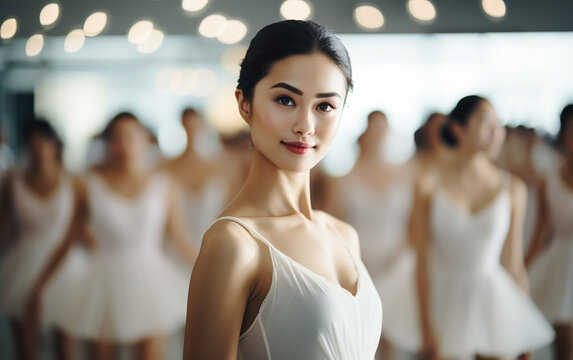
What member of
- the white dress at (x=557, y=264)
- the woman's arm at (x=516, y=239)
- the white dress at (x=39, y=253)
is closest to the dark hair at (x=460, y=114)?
the woman's arm at (x=516, y=239)

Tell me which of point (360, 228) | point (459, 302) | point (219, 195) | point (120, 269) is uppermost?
point (219, 195)

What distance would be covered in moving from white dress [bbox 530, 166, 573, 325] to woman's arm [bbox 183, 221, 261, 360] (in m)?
2.07

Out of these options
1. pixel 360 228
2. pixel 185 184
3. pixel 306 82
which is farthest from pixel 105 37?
pixel 306 82

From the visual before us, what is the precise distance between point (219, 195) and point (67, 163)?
68 cm

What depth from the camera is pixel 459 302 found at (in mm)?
2215

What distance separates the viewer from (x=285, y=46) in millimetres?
667

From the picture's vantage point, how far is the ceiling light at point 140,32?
2248mm

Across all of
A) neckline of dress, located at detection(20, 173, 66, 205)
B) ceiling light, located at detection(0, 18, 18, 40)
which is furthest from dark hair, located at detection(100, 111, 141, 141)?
ceiling light, located at detection(0, 18, 18, 40)

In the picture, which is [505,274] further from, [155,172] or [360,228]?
[155,172]

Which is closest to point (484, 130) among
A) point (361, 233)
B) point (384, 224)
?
point (384, 224)

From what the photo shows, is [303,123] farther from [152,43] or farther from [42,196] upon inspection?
[42,196]

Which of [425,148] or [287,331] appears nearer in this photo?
[287,331]

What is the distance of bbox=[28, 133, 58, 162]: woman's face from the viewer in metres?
2.26

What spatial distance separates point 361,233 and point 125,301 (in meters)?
1.06
